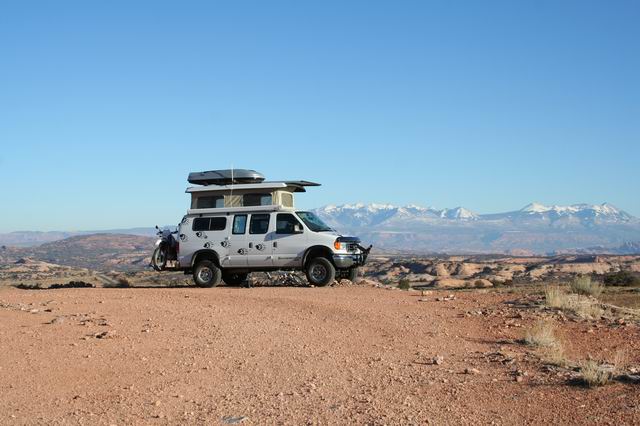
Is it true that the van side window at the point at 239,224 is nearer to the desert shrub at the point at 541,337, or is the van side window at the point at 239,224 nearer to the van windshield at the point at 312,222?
the van windshield at the point at 312,222

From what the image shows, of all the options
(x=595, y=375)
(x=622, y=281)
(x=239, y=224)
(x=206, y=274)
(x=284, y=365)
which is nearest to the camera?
(x=595, y=375)

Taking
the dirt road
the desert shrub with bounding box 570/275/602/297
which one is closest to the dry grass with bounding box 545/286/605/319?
the dirt road

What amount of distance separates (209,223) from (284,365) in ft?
34.5

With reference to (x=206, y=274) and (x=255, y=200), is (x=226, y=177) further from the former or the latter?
(x=206, y=274)

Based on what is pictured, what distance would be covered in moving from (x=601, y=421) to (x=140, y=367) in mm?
5949

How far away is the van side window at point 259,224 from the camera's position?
64.7 ft

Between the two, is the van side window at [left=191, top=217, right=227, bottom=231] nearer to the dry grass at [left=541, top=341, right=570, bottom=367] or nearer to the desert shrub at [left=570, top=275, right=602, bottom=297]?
the desert shrub at [left=570, top=275, right=602, bottom=297]

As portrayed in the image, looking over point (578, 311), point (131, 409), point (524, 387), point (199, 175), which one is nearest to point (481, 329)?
point (578, 311)

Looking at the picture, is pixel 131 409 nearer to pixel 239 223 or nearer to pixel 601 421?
pixel 601 421

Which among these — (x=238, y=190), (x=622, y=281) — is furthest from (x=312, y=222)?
(x=622, y=281)

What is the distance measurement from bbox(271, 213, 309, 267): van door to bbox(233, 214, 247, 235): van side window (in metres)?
0.90

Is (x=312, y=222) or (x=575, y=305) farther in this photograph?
(x=312, y=222)

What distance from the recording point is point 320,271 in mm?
19297

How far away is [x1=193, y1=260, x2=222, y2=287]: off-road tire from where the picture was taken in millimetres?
20000
